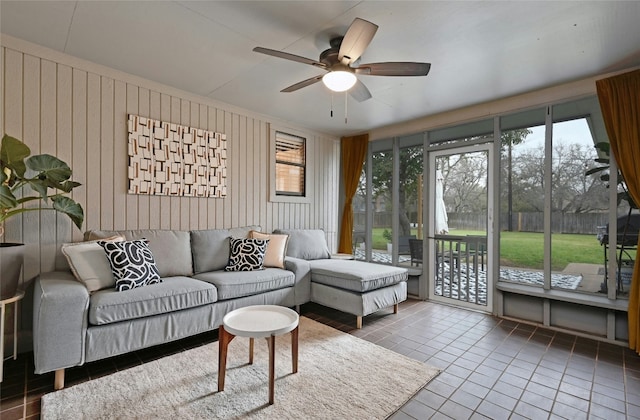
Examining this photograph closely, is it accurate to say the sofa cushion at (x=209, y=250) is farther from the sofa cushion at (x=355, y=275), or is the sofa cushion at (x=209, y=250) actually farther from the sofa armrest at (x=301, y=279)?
the sofa cushion at (x=355, y=275)

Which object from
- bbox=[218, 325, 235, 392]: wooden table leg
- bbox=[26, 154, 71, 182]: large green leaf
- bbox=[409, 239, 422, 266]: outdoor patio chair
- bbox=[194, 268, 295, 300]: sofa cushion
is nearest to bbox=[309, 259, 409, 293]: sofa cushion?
bbox=[194, 268, 295, 300]: sofa cushion

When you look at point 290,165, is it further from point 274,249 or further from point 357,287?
point 357,287

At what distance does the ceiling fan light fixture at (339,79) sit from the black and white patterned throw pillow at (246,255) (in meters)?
1.87

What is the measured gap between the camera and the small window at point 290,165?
443cm

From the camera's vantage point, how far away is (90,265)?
93.7 inches

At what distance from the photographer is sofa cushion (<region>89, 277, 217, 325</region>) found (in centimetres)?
211

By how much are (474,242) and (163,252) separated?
366cm

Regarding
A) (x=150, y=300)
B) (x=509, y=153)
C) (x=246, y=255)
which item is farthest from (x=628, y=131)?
(x=150, y=300)

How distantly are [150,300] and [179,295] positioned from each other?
216 millimetres

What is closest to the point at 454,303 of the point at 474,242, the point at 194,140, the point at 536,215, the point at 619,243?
the point at 474,242

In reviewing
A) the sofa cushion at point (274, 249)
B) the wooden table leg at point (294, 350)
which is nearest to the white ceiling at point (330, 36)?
the sofa cushion at point (274, 249)

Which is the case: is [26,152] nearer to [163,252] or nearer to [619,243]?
[163,252]

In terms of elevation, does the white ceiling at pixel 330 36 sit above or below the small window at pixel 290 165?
above

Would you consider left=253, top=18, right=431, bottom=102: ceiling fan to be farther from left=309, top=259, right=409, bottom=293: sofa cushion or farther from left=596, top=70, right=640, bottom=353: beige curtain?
left=596, top=70, right=640, bottom=353: beige curtain
